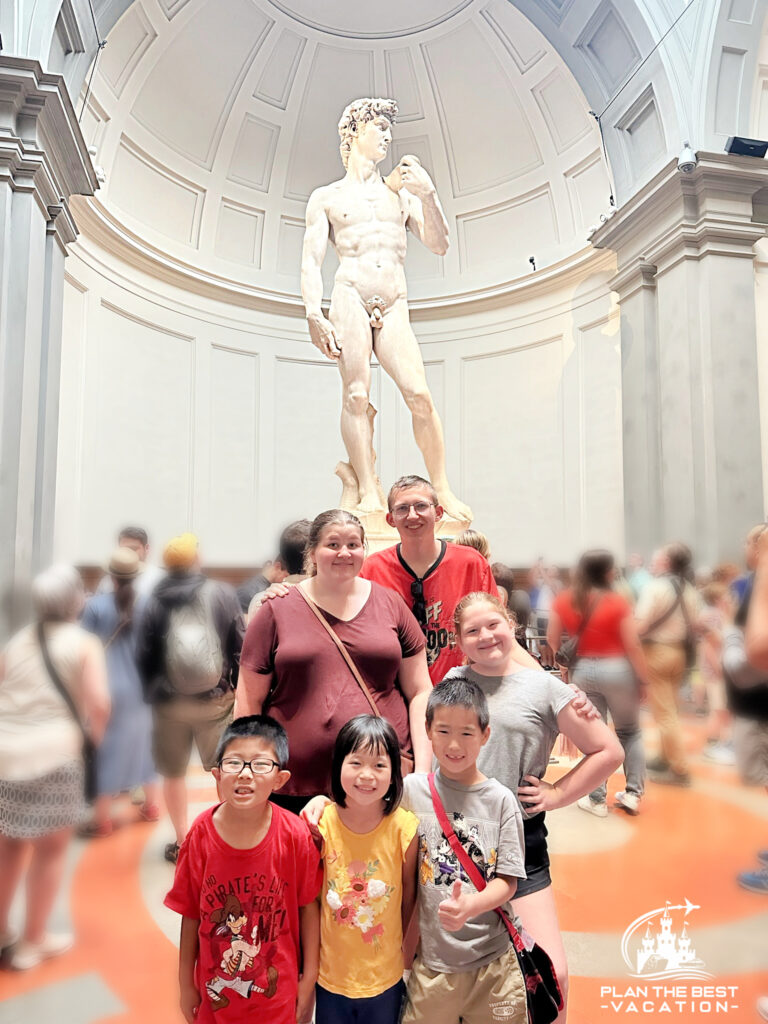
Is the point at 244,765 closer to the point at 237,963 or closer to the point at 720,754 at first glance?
the point at 237,963

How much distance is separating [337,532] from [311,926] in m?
0.86

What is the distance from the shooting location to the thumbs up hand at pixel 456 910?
1.44 meters

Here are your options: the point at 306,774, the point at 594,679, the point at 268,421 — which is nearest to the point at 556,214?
the point at 268,421

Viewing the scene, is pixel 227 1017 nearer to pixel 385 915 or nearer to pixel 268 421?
pixel 385 915

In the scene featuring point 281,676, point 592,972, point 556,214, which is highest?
point 556,214

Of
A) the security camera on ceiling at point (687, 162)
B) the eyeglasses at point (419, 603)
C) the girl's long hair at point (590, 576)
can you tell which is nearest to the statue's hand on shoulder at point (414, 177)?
the girl's long hair at point (590, 576)

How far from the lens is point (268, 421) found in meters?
9.45

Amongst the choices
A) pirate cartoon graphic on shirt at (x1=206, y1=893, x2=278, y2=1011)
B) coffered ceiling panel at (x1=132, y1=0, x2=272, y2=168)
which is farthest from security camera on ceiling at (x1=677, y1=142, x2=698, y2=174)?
pirate cartoon graphic on shirt at (x1=206, y1=893, x2=278, y2=1011)

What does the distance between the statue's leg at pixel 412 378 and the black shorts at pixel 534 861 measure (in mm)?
3408

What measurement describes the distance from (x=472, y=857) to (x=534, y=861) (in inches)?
11.0

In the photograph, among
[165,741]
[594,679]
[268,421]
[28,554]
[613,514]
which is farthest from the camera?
[268,421]

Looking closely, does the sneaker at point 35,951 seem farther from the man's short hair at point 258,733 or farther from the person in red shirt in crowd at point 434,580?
the person in red shirt in crowd at point 434,580

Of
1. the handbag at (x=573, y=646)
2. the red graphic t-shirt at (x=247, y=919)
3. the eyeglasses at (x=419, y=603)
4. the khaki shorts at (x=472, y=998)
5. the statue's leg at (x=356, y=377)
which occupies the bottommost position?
the khaki shorts at (x=472, y=998)

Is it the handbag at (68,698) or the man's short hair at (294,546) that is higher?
the man's short hair at (294,546)
